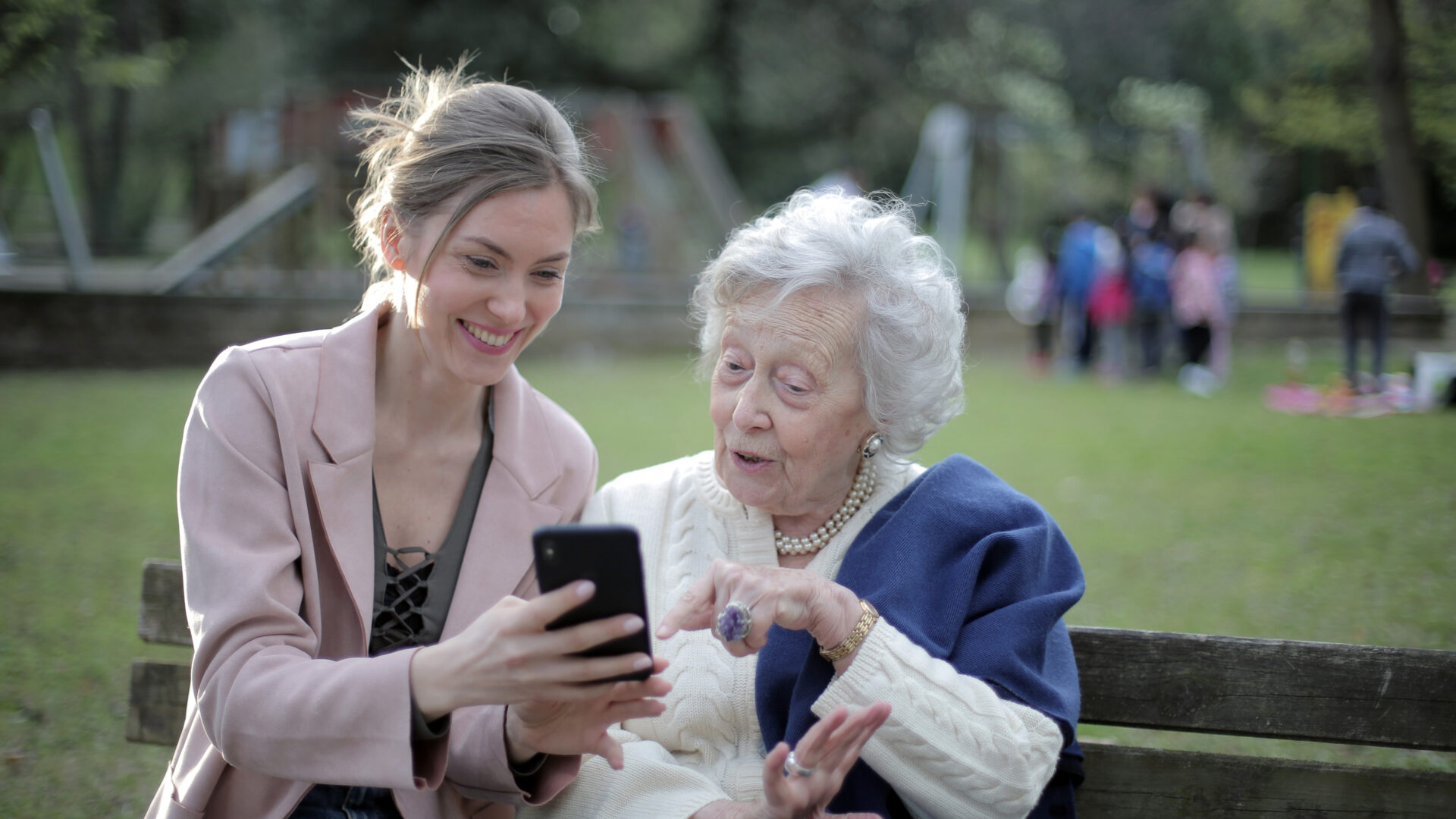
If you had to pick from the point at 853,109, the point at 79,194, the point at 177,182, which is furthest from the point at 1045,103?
the point at 79,194

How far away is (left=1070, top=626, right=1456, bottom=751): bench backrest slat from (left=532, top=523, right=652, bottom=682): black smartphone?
1.34 metres

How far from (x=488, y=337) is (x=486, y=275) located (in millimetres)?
142

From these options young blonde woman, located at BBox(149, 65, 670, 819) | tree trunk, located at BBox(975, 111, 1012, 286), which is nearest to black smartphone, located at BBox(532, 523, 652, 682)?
young blonde woman, located at BBox(149, 65, 670, 819)

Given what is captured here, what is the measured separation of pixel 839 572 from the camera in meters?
2.52

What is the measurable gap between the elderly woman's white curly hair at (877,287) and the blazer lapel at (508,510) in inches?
20.0

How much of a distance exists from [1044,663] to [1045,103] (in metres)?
34.9

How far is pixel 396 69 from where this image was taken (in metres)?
30.0

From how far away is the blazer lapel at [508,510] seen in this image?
8.21 feet

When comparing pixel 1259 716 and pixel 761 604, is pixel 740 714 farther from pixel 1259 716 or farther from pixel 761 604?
pixel 1259 716

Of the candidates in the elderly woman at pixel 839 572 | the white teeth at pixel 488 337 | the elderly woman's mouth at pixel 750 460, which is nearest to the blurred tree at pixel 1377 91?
the elderly woman at pixel 839 572

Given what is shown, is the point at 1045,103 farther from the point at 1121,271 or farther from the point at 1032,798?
the point at 1032,798

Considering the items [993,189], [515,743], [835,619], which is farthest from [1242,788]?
[993,189]

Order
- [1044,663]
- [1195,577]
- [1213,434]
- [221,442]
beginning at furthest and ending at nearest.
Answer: [1213,434], [1195,577], [1044,663], [221,442]

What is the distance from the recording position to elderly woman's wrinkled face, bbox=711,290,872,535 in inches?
99.9
